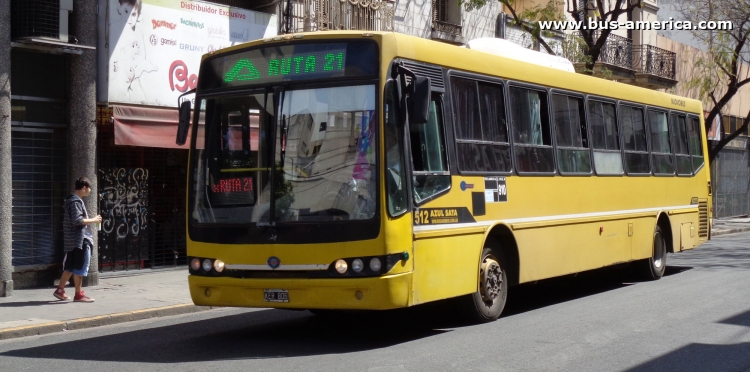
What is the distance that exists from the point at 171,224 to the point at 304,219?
28.3ft

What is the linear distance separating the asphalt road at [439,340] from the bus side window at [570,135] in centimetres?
187

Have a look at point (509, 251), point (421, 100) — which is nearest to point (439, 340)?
point (509, 251)

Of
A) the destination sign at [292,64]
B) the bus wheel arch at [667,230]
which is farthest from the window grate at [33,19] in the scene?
the bus wheel arch at [667,230]

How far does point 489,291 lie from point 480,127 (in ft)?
6.14

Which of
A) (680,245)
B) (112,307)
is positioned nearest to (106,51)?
(112,307)

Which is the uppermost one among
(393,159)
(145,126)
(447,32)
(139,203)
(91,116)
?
(447,32)

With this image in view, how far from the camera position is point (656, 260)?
52.1ft

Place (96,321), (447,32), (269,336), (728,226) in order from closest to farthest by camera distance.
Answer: (269,336)
(96,321)
(447,32)
(728,226)

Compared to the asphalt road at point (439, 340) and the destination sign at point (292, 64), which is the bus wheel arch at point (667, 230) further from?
the destination sign at point (292, 64)

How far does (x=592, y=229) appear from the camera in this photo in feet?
43.6

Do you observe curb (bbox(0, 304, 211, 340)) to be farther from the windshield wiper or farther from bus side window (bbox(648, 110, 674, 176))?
bus side window (bbox(648, 110, 674, 176))

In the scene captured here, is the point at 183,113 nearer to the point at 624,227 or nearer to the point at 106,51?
the point at 106,51

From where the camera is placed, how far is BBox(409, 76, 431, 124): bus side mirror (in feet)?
29.3

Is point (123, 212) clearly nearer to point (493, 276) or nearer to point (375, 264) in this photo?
point (493, 276)
